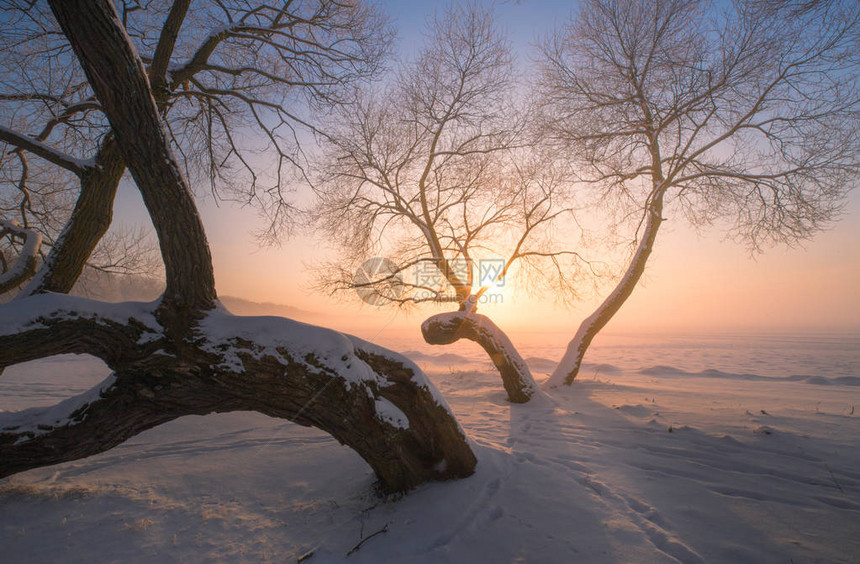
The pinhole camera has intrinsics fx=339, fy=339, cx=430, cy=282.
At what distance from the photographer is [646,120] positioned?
7.45 m

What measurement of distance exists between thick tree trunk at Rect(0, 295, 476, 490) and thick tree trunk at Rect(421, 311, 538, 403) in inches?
145

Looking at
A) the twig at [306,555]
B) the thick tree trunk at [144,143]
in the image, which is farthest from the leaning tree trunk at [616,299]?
the thick tree trunk at [144,143]

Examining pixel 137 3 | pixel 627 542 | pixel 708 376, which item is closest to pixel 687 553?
pixel 627 542

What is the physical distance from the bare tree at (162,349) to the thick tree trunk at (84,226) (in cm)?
175

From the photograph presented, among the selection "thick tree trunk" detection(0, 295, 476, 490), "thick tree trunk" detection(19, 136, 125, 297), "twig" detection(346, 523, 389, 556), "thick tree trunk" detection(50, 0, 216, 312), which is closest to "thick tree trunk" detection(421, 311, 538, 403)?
"thick tree trunk" detection(0, 295, 476, 490)

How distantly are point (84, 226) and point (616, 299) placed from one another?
29.1ft

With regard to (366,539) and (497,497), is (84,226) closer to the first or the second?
(366,539)

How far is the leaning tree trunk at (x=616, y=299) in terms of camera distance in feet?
24.5

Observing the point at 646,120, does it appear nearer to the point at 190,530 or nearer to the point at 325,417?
the point at 325,417

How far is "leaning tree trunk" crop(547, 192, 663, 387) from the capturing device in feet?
24.5

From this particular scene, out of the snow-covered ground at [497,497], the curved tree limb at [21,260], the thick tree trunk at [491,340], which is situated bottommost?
the snow-covered ground at [497,497]

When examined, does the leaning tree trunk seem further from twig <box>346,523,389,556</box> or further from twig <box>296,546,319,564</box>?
twig <box>296,546,319,564</box>

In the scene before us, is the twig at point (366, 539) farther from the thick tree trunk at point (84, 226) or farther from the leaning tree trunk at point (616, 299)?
the leaning tree trunk at point (616, 299)

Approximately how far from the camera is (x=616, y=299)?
7465 millimetres
